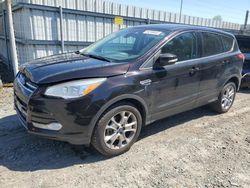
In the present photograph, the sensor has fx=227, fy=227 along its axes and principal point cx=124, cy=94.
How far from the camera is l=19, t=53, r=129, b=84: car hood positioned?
273cm

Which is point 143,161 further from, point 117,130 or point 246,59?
point 246,59

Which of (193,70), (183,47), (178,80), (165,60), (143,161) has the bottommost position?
(143,161)

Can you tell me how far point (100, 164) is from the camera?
9.85 feet

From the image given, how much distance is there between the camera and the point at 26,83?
2.99 meters

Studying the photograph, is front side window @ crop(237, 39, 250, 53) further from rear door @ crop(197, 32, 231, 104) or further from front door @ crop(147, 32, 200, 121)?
front door @ crop(147, 32, 200, 121)

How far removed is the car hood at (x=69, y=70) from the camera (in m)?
2.73

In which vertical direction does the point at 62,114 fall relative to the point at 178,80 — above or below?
below

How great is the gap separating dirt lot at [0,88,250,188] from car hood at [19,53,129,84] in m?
1.08

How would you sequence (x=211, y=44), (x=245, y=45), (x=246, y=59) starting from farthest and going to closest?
(x=245, y=45)
(x=246, y=59)
(x=211, y=44)

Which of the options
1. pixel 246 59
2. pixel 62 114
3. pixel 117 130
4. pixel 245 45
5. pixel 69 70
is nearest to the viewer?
pixel 62 114

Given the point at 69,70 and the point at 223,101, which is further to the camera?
the point at 223,101

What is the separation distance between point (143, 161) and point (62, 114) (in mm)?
1268

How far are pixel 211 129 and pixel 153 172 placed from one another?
5.95 ft

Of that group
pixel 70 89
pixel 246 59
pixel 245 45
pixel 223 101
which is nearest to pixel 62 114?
pixel 70 89
